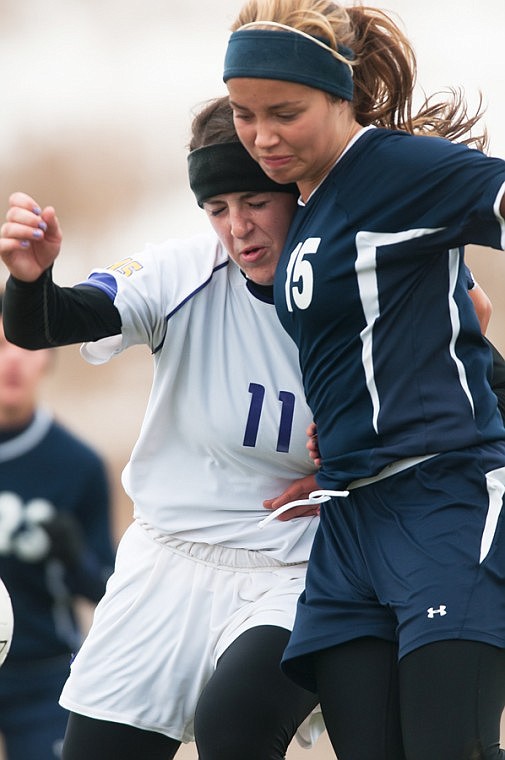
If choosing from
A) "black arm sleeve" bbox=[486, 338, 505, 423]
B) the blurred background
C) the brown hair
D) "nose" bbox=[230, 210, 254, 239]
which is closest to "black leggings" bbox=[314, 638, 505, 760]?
"black arm sleeve" bbox=[486, 338, 505, 423]

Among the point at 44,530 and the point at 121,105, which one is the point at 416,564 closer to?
the point at 44,530

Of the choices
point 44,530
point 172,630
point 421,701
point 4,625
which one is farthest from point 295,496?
point 44,530

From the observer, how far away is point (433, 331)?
6.30 feet

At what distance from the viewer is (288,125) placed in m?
1.97

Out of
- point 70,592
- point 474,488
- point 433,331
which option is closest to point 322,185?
point 433,331

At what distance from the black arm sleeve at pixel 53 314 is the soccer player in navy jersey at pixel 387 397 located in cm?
42

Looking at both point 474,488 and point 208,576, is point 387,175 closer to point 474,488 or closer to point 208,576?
point 474,488

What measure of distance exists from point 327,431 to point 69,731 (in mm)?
891

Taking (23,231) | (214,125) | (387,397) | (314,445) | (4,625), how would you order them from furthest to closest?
(4,625)
(214,125)
(314,445)
(23,231)
(387,397)

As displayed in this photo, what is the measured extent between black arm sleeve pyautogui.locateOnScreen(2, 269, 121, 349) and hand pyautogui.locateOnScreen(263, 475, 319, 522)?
459 mm

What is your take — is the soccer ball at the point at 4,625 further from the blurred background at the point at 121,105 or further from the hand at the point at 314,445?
the blurred background at the point at 121,105

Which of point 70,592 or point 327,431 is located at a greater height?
point 327,431

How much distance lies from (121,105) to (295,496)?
5.72 meters

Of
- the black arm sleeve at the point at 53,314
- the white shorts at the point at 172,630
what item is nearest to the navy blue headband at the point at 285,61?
the black arm sleeve at the point at 53,314
